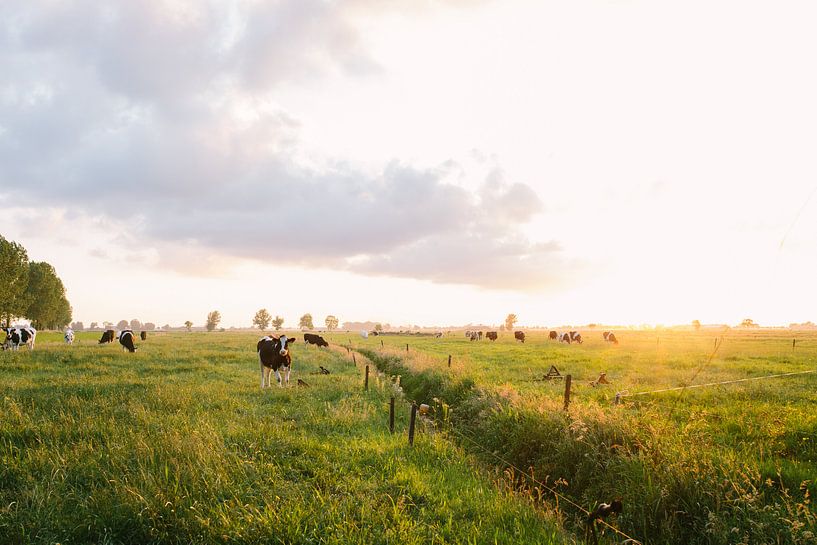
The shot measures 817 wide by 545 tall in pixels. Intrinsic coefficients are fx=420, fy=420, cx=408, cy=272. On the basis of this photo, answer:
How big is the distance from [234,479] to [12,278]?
2984 inches

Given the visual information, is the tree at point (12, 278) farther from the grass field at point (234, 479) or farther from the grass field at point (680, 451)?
the grass field at point (680, 451)

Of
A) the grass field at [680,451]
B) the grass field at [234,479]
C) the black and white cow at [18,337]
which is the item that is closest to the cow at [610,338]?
the grass field at [680,451]

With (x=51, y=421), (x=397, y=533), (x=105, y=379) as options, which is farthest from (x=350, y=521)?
(x=105, y=379)

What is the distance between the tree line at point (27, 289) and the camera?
59.0m

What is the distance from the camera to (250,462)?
7.24m

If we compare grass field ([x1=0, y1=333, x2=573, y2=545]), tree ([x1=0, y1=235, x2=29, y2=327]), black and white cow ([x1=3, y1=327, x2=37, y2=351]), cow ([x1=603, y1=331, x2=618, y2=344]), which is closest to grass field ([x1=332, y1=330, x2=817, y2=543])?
grass field ([x1=0, y1=333, x2=573, y2=545])

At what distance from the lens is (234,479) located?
6711 mm

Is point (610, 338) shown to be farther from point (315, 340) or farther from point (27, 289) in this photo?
point (27, 289)

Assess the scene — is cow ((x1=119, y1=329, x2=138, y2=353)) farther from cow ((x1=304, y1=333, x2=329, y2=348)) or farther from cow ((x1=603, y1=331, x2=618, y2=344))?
cow ((x1=603, y1=331, x2=618, y2=344))

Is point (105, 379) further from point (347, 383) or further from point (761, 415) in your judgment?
point (761, 415)

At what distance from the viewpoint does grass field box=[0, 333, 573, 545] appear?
5.40 m

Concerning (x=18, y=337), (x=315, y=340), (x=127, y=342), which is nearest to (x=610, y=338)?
(x=315, y=340)

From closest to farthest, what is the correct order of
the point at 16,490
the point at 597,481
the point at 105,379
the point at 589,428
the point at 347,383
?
the point at 16,490, the point at 597,481, the point at 589,428, the point at 105,379, the point at 347,383

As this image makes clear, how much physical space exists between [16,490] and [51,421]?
370cm
